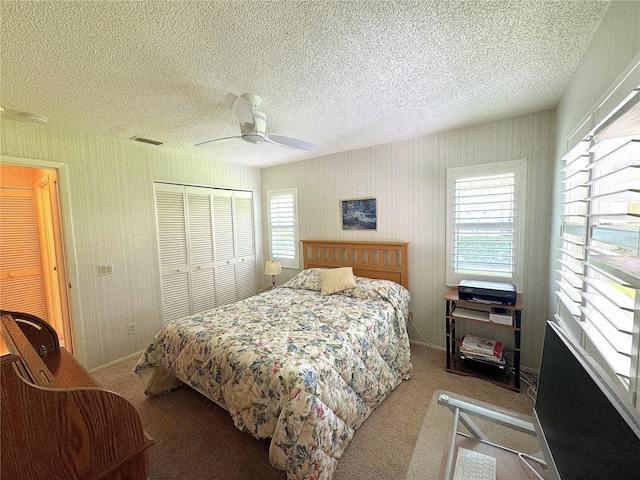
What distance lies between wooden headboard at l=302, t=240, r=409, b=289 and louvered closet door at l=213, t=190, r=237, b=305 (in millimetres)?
1181

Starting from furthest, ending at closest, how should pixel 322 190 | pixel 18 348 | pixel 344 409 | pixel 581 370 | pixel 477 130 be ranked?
pixel 322 190, pixel 477 130, pixel 344 409, pixel 18 348, pixel 581 370

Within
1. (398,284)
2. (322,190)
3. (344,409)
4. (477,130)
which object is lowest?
(344,409)

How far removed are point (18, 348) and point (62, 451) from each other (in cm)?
52

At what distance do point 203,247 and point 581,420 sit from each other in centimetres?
397

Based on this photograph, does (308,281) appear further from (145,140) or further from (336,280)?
(145,140)

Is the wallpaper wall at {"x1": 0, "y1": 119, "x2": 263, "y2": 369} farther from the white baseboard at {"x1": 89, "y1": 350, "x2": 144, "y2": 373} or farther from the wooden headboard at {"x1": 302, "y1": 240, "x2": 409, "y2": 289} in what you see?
the wooden headboard at {"x1": 302, "y1": 240, "x2": 409, "y2": 289}

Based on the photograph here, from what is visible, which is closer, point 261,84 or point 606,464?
point 606,464

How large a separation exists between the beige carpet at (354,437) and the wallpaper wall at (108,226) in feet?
2.21

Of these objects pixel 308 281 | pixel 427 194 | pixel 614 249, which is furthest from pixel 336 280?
pixel 614 249

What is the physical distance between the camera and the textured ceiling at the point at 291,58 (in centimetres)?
127

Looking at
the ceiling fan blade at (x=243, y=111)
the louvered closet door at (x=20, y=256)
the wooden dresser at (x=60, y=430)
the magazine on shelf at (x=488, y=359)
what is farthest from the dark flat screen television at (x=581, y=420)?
the louvered closet door at (x=20, y=256)

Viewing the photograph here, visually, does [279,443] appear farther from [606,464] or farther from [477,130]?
[477,130]

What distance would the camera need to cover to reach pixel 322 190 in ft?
12.9

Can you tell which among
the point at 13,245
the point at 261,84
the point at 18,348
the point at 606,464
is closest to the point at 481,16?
the point at 261,84
